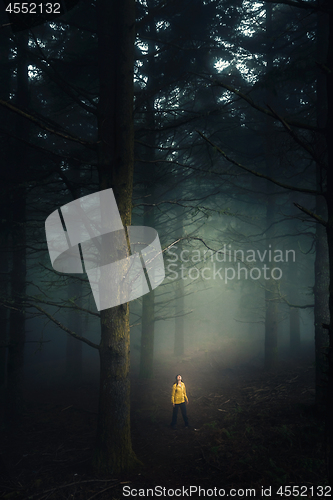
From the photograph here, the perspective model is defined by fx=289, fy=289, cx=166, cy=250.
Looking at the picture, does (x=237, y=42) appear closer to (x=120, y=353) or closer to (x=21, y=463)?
(x=120, y=353)

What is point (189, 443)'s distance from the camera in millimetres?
7801

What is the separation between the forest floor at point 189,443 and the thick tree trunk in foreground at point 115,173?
697 mm

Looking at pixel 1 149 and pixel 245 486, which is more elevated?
pixel 1 149

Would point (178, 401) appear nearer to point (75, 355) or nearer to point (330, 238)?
point (330, 238)

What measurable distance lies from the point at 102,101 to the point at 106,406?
6.53 metres

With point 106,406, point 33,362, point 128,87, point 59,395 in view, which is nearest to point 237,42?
point 128,87

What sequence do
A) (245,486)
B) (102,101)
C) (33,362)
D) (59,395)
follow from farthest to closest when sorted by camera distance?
(33,362)
(59,395)
(102,101)
(245,486)

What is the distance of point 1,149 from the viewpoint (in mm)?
10609

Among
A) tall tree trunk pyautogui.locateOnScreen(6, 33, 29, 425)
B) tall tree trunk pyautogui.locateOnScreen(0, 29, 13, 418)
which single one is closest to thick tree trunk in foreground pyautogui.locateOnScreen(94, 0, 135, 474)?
tall tree trunk pyautogui.locateOnScreen(0, 29, 13, 418)

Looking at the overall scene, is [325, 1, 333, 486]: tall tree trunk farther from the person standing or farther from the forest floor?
the person standing

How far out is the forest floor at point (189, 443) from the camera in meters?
5.54

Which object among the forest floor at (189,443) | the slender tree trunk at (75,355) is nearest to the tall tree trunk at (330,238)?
the forest floor at (189,443)

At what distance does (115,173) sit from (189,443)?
726cm

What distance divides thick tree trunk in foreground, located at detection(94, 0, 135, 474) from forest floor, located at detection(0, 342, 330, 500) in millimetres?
697
